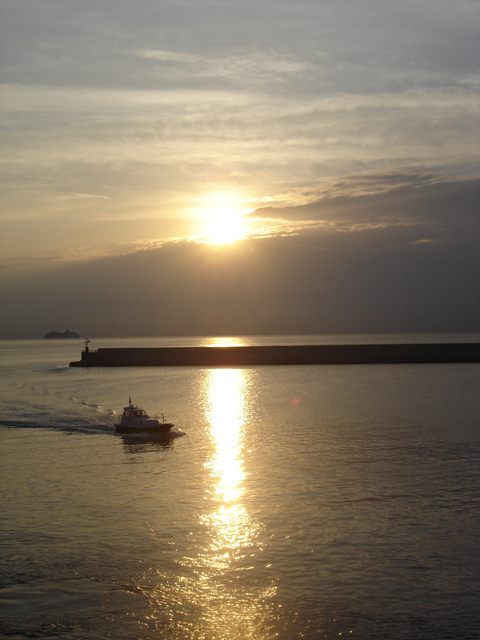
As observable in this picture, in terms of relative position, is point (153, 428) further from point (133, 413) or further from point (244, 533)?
point (244, 533)

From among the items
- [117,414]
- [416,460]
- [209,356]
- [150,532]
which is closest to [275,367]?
[209,356]

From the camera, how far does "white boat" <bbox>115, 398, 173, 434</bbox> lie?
122ft

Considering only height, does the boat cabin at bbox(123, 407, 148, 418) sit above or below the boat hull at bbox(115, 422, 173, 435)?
above

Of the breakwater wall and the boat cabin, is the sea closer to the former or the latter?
the boat cabin

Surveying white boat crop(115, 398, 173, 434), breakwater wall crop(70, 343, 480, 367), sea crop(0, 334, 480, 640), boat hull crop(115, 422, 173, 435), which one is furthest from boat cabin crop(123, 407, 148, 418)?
breakwater wall crop(70, 343, 480, 367)

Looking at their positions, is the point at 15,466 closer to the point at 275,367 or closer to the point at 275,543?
the point at 275,543

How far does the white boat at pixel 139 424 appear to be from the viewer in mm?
37156

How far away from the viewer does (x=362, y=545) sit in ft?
54.5

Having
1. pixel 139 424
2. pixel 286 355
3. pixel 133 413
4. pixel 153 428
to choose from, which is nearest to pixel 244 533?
pixel 153 428

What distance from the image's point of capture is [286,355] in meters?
111

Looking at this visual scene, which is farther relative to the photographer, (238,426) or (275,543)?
(238,426)

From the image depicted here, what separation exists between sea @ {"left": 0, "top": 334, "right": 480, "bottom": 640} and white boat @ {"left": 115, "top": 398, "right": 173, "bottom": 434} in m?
0.84

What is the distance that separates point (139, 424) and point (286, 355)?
75.1 metres

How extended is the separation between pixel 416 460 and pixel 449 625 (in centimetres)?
1583
